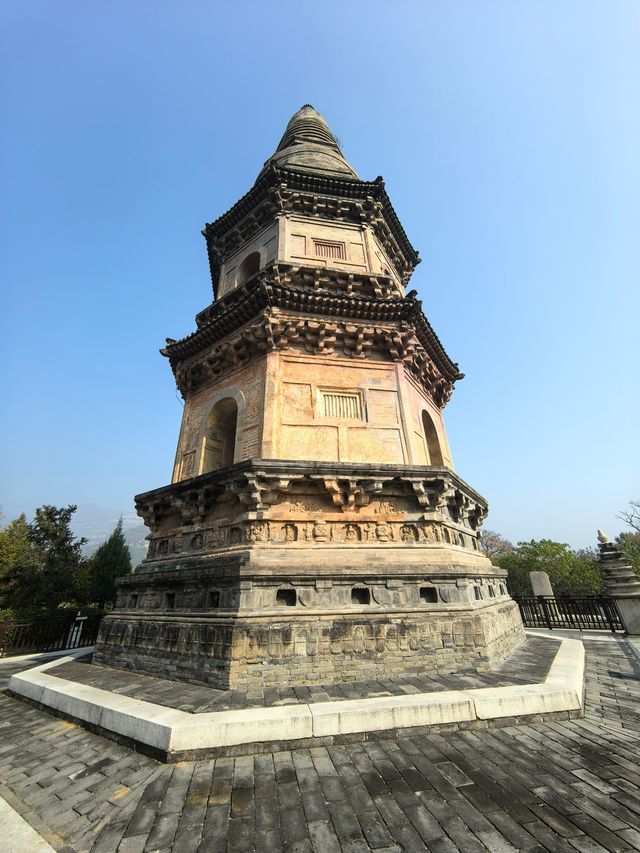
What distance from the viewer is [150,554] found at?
10.3 metres

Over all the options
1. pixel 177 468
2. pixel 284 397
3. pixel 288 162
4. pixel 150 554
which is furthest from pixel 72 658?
pixel 288 162

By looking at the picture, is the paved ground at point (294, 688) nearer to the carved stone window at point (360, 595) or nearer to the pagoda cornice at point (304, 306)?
→ the carved stone window at point (360, 595)

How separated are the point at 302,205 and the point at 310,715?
14746mm

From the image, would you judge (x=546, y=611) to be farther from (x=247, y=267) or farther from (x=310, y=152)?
(x=310, y=152)

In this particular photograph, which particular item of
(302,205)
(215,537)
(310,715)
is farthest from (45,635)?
(302,205)

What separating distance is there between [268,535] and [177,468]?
4.66m

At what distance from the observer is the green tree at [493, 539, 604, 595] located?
36.9 metres

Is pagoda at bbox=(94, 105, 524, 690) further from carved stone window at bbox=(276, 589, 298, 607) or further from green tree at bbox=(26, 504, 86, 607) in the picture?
green tree at bbox=(26, 504, 86, 607)

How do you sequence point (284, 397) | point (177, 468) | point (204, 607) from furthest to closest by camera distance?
point (177, 468), point (284, 397), point (204, 607)

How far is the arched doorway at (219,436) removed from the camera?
11008 millimetres

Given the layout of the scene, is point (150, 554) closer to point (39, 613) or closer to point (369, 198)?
point (369, 198)

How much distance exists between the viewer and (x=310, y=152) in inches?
687

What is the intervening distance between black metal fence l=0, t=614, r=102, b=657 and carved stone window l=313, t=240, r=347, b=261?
17046mm

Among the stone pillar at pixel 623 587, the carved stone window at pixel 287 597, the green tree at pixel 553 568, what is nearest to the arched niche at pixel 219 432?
the carved stone window at pixel 287 597
